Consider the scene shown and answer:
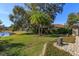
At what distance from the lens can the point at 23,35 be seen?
3219 mm

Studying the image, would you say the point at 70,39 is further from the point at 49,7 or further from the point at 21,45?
the point at 21,45

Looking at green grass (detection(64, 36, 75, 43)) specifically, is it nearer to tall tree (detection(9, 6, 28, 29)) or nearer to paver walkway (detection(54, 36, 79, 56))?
paver walkway (detection(54, 36, 79, 56))

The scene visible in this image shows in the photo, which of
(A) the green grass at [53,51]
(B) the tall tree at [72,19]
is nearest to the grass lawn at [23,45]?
(A) the green grass at [53,51]

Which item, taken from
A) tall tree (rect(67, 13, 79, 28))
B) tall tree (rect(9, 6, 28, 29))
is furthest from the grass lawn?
tall tree (rect(67, 13, 79, 28))

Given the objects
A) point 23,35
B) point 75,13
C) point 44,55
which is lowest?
point 44,55

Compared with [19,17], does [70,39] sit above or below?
below

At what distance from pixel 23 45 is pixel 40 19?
31 centimetres

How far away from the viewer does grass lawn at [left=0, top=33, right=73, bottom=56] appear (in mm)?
3188

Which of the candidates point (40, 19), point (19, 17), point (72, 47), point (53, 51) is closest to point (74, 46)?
point (72, 47)

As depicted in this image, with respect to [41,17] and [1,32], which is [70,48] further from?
[1,32]

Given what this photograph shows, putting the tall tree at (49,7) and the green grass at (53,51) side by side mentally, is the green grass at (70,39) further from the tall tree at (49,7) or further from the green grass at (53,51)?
the tall tree at (49,7)

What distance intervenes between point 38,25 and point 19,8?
0.85 feet

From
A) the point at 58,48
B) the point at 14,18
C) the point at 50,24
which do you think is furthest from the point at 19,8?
the point at 58,48

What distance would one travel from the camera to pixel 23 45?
3.21m
